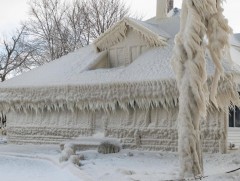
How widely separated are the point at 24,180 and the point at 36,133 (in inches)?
382

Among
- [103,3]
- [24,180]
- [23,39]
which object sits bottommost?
[24,180]

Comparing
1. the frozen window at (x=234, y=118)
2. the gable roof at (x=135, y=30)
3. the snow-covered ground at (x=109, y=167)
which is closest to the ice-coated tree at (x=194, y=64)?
the snow-covered ground at (x=109, y=167)

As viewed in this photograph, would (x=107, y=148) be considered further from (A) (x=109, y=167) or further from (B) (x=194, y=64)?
(B) (x=194, y=64)

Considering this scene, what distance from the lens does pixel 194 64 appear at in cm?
983

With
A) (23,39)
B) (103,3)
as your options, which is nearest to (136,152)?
(103,3)

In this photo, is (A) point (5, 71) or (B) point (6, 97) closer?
(B) point (6, 97)

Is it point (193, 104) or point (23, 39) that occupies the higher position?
point (23, 39)

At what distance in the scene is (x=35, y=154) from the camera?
16.4 metres

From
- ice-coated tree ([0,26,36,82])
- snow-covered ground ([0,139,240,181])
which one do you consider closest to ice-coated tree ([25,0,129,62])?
ice-coated tree ([0,26,36,82])

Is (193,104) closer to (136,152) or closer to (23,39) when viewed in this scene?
(136,152)

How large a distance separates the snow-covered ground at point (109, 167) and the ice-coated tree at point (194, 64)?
0.79 metres

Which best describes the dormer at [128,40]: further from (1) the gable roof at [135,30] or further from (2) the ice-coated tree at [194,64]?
(2) the ice-coated tree at [194,64]

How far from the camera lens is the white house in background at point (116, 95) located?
1597cm

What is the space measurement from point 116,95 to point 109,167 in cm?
527
